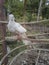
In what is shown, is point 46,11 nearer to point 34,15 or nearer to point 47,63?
point 34,15

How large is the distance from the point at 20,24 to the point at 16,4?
395 mm

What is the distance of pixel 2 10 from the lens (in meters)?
1.29

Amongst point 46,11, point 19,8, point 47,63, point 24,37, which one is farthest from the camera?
point 46,11

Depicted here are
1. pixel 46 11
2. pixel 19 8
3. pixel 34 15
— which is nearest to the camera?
pixel 19 8

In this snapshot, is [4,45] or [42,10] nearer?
[4,45]

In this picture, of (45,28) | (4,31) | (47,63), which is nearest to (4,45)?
(4,31)

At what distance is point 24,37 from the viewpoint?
122 centimetres

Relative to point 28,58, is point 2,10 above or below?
above

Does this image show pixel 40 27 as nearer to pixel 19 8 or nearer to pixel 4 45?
pixel 19 8

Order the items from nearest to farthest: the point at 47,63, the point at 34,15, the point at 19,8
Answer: the point at 19,8 < the point at 47,63 < the point at 34,15

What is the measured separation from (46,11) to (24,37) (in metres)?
1.40

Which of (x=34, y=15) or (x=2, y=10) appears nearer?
(x=2, y=10)

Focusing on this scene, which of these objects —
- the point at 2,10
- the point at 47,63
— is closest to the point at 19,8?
the point at 2,10

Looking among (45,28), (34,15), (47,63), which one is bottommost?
(47,63)
